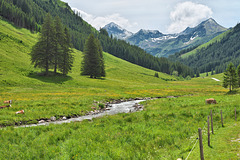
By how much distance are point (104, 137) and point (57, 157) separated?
13.0 feet

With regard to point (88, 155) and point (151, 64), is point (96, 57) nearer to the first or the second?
point (88, 155)

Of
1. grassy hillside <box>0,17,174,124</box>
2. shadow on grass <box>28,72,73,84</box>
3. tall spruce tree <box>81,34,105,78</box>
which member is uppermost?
tall spruce tree <box>81,34,105,78</box>

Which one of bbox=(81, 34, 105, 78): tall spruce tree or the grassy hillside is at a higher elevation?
bbox=(81, 34, 105, 78): tall spruce tree

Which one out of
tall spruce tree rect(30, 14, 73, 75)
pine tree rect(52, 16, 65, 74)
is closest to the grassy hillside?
tall spruce tree rect(30, 14, 73, 75)

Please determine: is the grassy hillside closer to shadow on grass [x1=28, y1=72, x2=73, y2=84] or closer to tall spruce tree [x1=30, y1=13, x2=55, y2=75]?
shadow on grass [x1=28, y1=72, x2=73, y2=84]

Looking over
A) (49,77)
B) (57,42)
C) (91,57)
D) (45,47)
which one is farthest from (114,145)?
(91,57)

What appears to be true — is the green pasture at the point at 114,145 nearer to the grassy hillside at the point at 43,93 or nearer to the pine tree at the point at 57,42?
the grassy hillside at the point at 43,93

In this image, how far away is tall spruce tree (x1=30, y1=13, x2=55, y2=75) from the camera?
53125mm

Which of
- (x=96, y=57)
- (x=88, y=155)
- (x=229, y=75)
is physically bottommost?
(x=88, y=155)

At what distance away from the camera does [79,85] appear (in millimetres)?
54438

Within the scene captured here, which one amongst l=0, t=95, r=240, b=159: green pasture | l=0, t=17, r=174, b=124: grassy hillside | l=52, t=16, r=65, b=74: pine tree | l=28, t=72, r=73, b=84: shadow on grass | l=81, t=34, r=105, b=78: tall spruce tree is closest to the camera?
l=0, t=95, r=240, b=159: green pasture

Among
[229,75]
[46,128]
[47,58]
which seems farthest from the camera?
[229,75]

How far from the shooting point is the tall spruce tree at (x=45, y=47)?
53.1 m

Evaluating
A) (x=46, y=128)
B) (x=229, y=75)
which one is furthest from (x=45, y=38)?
(x=229, y=75)
